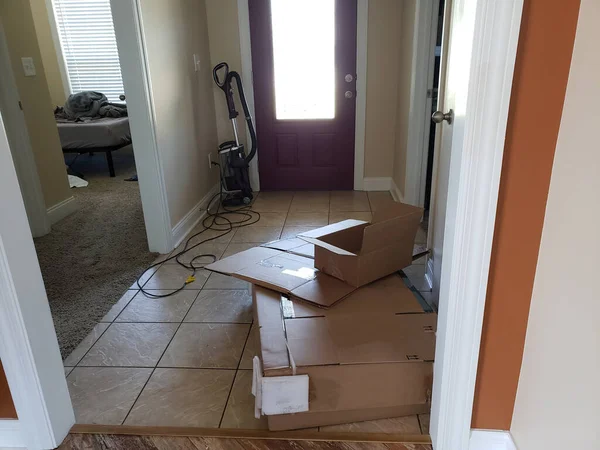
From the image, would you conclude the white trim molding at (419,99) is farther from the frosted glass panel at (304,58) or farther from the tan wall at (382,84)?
the frosted glass panel at (304,58)

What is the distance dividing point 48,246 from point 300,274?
202cm

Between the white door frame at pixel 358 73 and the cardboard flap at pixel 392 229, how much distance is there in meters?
2.13

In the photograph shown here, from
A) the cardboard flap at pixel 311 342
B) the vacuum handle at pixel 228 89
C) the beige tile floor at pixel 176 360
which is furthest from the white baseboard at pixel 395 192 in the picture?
the cardboard flap at pixel 311 342

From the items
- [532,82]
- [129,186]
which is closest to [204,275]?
[532,82]

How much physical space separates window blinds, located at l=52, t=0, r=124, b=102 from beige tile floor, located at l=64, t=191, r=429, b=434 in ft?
14.2

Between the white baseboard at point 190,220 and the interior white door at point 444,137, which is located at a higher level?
the interior white door at point 444,137

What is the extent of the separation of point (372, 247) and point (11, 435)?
1.38m

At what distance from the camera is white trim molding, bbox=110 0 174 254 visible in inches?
94.6

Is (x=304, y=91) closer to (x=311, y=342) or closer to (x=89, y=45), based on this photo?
(x=311, y=342)

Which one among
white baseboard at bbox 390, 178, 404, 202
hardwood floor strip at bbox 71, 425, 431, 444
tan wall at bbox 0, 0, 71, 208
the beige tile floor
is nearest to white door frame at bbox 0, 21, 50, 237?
tan wall at bbox 0, 0, 71, 208

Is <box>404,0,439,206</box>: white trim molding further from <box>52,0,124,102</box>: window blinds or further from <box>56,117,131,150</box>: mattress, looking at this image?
<box>52,0,124,102</box>: window blinds

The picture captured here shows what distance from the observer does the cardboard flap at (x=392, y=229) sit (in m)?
1.78

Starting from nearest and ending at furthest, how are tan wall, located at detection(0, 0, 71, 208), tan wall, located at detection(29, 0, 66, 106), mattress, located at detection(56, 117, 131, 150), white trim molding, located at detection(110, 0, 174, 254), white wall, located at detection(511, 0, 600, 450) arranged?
white wall, located at detection(511, 0, 600, 450)
white trim molding, located at detection(110, 0, 174, 254)
tan wall, located at detection(0, 0, 71, 208)
mattress, located at detection(56, 117, 131, 150)
tan wall, located at detection(29, 0, 66, 106)

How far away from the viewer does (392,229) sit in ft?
6.02
